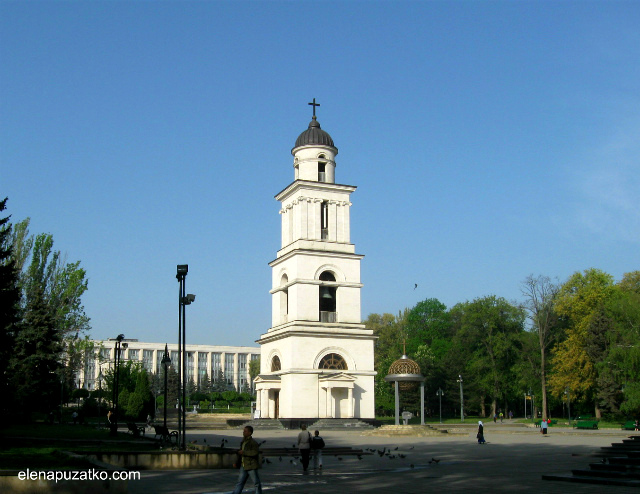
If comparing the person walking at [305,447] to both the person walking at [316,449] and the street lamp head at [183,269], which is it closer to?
the person walking at [316,449]

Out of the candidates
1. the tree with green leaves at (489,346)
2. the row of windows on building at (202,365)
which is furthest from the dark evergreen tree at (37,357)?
the row of windows on building at (202,365)

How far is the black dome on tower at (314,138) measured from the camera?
53759 millimetres

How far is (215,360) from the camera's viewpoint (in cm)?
15175

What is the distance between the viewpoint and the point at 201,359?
5896 inches

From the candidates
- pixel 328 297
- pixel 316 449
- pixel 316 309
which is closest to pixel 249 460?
pixel 316 449

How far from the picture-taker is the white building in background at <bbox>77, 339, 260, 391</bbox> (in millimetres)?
143750

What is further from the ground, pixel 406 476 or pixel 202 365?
pixel 406 476

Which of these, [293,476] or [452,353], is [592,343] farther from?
[293,476]

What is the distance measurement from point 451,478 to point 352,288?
35137 millimetres

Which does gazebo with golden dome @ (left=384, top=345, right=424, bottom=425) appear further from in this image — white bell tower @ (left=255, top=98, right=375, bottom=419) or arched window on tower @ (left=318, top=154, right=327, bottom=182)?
arched window on tower @ (left=318, top=154, right=327, bottom=182)

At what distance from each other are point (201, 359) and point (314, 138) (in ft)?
341

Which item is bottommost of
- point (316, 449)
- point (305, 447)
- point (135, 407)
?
point (135, 407)

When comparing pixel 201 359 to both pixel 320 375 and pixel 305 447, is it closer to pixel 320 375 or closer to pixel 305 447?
pixel 320 375

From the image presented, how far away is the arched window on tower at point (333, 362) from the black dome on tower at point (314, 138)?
15.8 m
